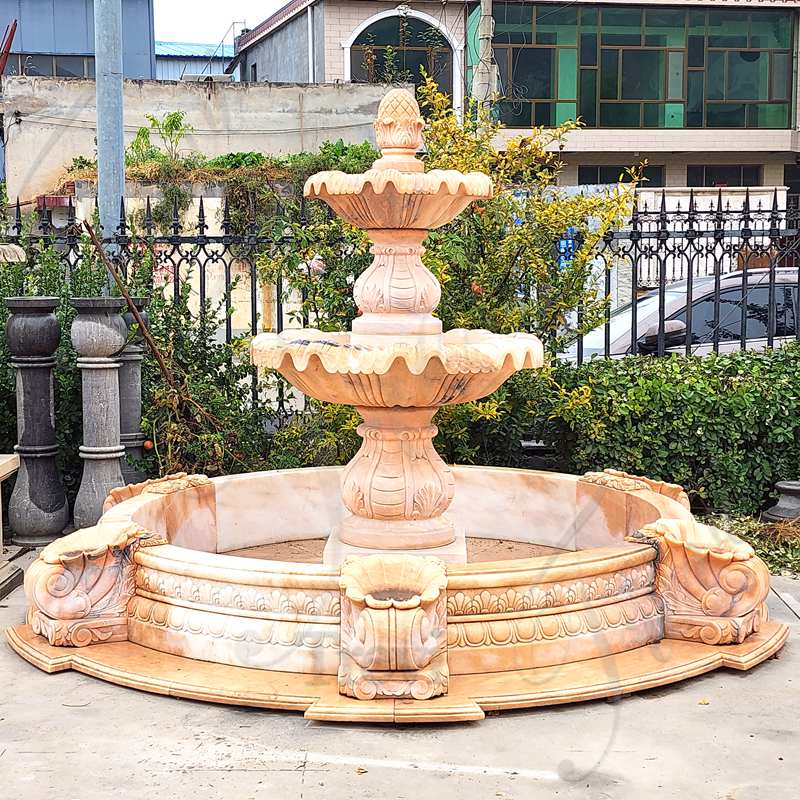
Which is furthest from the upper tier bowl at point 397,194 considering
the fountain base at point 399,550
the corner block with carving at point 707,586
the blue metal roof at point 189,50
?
the blue metal roof at point 189,50

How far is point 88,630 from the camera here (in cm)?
513

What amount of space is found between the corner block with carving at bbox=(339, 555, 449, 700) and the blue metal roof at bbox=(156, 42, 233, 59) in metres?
34.0

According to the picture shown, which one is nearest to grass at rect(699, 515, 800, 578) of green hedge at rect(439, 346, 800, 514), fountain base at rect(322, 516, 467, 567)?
green hedge at rect(439, 346, 800, 514)

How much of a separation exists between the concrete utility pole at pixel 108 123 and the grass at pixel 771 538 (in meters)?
4.72

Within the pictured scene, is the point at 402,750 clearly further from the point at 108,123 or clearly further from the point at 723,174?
the point at 723,174

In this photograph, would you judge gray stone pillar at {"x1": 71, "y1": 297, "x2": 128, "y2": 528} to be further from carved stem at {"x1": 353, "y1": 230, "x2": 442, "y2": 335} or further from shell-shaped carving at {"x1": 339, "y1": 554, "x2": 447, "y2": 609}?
shell-shaped carving at {"x1": 339, "y1": 554, "x2": 447, "y2": 609}

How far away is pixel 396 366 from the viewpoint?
5121 mm

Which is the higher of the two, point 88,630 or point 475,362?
point 475,362

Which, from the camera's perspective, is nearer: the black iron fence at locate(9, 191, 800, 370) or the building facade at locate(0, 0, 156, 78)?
the black iron fence at locate(9, 191, 800, 370)

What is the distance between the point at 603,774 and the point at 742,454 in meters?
4.22

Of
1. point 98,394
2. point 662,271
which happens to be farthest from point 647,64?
point 98,394

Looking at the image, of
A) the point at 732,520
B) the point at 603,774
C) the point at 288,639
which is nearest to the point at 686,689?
the point at 603,774

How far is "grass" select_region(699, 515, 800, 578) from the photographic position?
22.2 ft

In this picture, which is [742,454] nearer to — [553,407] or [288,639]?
[553,407]
